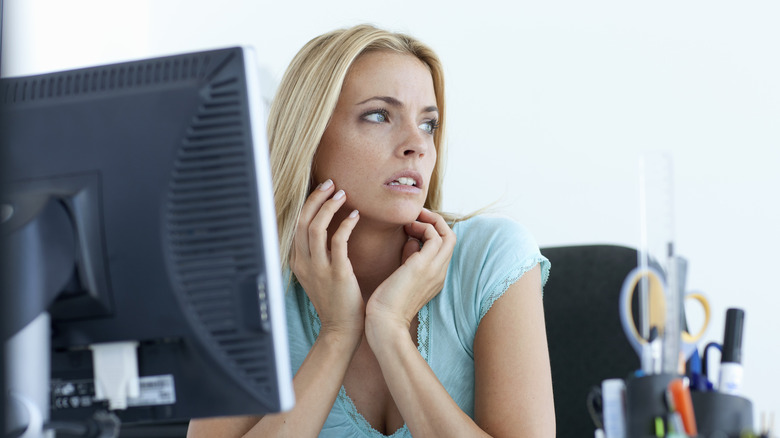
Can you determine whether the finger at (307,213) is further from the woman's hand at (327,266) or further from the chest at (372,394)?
the chest at (372,394)

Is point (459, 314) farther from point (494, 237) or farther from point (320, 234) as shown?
point (320, 234)

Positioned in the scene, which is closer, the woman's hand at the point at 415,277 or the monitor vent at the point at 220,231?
the monitor vent at the point at 220,231

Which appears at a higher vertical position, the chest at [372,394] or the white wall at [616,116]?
the white wall at [616,116]

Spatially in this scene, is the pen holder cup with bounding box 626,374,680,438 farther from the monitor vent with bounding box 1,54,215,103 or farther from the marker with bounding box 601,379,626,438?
the monitor vent with bounding box 1,54,215,103

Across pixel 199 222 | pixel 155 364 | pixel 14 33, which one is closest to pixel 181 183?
pixel 199 222

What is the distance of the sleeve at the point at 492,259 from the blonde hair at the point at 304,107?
34cm

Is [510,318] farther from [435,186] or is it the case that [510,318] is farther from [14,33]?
[14,33]

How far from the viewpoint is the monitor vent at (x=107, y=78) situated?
0.79m

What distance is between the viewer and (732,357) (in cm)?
79

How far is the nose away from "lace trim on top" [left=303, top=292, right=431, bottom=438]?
11.4 inches

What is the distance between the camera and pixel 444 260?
4.77 feet

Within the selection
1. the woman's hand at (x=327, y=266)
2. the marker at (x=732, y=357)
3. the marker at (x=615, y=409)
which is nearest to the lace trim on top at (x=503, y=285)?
the woman's hand at (x=327, y=266)

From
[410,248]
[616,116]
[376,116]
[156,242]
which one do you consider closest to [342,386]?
[410,248]

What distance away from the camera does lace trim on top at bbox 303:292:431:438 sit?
143 cm
